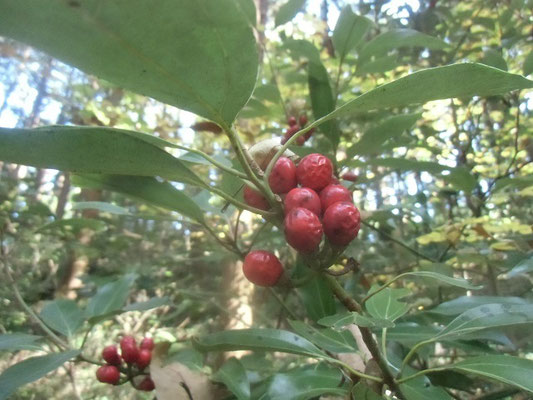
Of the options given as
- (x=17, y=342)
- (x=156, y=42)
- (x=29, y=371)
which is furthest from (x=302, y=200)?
(x=17, y=342)

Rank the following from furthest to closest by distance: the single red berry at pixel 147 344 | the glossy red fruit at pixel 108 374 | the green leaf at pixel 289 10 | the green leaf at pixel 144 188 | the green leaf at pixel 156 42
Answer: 1. the green leaf at pixel 289 10
2. the single red berry at pixel 147 344
3. the glossy red fruit at pixel 108 374
4. the green leaf at pixel 144 188
5. the green leaf at pixel 156 42

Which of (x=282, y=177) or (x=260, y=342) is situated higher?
(x=282, y=177)

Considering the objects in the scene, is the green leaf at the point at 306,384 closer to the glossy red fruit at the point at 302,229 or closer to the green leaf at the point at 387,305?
the green leaf at the point at 387,305

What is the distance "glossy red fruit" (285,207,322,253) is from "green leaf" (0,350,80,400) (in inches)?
30.4

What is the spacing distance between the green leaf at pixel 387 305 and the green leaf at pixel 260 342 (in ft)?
0.53

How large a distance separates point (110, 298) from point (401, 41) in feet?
4.30

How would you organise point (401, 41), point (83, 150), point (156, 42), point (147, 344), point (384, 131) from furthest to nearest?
point (401, 41), point (147, 344), point (384, 131), point (83, 150), point (156, 42)

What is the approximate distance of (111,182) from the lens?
0.84m

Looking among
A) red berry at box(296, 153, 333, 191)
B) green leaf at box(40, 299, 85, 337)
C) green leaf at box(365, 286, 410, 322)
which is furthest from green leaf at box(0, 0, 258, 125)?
green leaf at box(40, 299, 85, 337)

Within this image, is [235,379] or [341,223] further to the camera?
[235,379]

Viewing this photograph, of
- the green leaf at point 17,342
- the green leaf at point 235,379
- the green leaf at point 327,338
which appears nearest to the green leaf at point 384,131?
the green leaf at point 327,338

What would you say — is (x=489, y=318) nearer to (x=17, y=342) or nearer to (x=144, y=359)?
(x=144, y=359)

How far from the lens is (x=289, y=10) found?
1.67 meters

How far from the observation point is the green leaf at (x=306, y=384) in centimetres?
79
